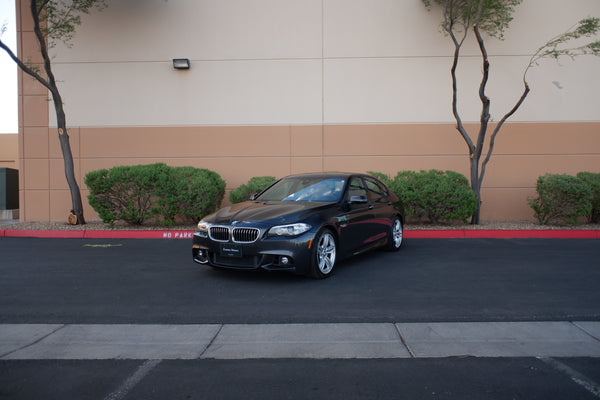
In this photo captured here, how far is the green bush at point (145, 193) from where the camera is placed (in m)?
10.5

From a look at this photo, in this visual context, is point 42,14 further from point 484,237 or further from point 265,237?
point 484,237

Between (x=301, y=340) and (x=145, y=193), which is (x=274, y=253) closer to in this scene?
(x=301, y=340)

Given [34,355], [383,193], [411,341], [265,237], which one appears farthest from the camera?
[383,193]

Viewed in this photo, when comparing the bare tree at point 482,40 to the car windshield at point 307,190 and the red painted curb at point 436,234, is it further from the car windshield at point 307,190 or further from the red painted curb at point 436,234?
the car windshield at point 307,190

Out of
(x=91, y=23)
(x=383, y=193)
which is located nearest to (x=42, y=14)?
(x=91, y=23)

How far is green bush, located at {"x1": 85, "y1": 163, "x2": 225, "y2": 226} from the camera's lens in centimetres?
1055

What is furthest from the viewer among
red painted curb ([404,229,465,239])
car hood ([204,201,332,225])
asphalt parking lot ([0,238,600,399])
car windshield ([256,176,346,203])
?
red painted curb ([404,229,465,239])

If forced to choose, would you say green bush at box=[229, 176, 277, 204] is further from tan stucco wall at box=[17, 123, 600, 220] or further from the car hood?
the car hood

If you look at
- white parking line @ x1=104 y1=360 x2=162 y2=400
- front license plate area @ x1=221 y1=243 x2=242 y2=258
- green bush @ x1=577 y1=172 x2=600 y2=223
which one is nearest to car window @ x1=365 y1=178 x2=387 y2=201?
front license plate area @ x1=221 y1=243 x2=242 y2=258

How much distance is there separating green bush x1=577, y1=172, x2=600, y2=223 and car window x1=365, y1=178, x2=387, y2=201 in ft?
20.7

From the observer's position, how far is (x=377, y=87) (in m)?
12.4

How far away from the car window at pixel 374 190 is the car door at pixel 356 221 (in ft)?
0.52

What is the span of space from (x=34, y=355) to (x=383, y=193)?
5.93 meters

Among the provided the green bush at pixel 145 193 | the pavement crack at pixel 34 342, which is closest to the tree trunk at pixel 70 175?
the green bush at pixel 145 193
